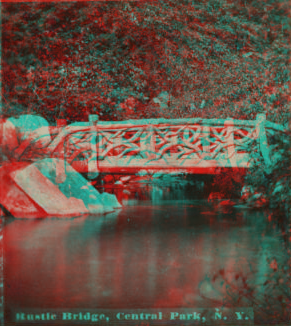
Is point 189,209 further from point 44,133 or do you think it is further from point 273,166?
point 44,133

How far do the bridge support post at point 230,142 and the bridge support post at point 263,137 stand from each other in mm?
136

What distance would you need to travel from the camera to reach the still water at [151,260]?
121cm

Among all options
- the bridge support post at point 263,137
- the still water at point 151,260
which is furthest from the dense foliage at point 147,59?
the still water at point 151,260

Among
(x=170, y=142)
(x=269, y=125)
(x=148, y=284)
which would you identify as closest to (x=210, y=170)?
(x=170, y=142)

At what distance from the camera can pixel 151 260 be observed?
130 centimetres

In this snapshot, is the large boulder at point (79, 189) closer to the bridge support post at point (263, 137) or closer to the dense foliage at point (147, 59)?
the dense foliage at point (147, 59)

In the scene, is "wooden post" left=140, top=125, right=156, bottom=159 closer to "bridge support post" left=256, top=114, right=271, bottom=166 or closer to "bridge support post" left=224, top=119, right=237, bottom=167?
"bridge support post" left=224, top=119, right=237, bottom=167

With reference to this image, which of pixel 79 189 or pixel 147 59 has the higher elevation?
pixel 147 59

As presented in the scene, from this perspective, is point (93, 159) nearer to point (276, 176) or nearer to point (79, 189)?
point (79, 189)

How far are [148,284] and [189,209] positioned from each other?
1.40 ft

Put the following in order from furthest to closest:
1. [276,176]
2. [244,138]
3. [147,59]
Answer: [147,59] < [244,138] < [276,176]

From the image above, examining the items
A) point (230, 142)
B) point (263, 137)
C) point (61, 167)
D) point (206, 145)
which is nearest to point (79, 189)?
point (61, 167)

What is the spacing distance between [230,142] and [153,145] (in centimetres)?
42

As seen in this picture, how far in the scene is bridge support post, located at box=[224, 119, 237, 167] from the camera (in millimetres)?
1444
